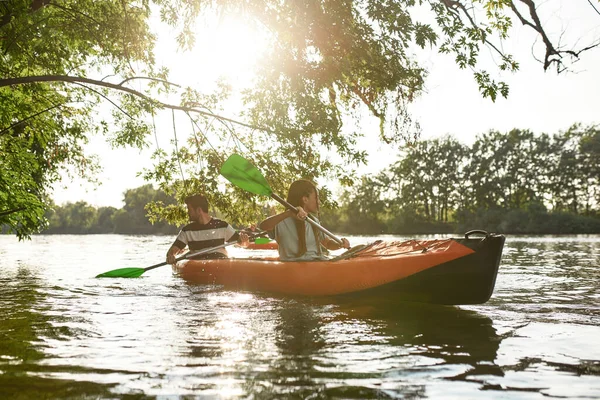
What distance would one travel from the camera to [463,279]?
503 centimetres

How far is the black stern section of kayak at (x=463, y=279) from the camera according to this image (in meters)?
4.94

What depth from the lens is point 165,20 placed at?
818 cm

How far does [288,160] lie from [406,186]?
50.8 meters

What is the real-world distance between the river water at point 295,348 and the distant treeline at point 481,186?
42828 millimetres

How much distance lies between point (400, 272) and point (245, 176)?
8.41ft

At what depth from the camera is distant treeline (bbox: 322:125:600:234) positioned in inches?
1986

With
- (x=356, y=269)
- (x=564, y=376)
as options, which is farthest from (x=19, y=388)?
(x=356, y=269)

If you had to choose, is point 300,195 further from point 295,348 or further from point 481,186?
point 481,186

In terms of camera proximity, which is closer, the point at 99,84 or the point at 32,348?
the point at 32,348

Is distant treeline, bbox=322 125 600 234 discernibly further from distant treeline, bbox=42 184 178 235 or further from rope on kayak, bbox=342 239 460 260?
rope on kayak, bbox=342 239 460 260

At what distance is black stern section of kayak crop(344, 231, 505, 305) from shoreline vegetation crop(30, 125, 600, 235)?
42.3 metres

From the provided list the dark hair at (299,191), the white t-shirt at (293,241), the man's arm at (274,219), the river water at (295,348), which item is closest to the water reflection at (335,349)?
the river water at (295,348)

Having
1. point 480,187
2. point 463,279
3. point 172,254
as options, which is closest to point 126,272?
point 172,254

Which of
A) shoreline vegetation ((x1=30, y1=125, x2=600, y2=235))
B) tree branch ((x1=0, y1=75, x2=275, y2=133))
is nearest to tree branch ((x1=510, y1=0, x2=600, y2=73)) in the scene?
tree branch ((x1=0, y1=75, x2=275, y2=133))
